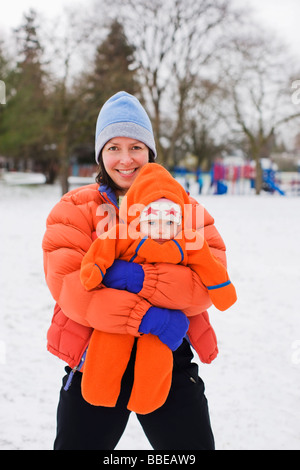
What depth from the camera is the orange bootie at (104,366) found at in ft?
5.23

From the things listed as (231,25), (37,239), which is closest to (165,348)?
(37,239)

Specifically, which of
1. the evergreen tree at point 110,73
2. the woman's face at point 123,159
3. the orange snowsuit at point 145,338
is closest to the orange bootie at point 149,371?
the orange snowsuit at point 145,338

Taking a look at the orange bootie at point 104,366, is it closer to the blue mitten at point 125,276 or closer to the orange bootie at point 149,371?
the orange bootie at point 149,371

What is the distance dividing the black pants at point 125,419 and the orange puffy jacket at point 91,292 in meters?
0.16

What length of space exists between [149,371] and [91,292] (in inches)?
15.2

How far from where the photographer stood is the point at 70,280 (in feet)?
5.12

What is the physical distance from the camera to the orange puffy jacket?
5.02 feet

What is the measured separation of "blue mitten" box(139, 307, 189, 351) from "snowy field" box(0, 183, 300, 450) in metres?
1.50

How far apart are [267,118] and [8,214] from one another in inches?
768

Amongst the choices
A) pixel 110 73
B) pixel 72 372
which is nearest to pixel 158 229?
pixel 72 372

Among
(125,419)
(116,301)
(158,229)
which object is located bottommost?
(125,419)

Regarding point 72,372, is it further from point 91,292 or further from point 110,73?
point 110,73

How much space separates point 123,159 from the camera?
70.5 inches

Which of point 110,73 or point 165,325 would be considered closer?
point 165,325
